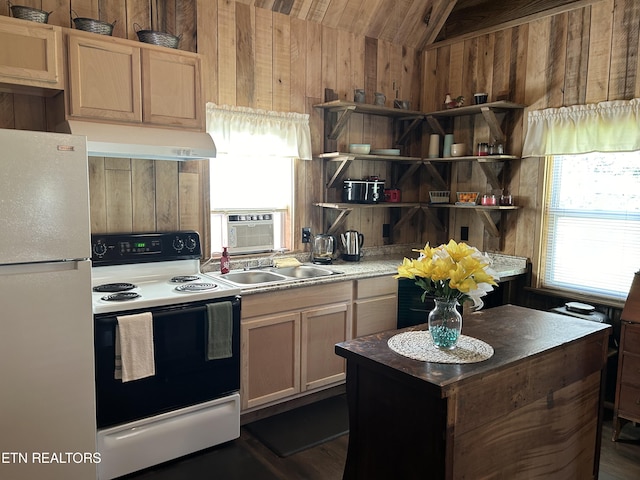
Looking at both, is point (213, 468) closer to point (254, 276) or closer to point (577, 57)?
point (254, 276)

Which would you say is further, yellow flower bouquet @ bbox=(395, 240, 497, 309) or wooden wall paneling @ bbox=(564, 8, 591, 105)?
wooden wall paneling @ bbox=(564, 8, 591, 105)

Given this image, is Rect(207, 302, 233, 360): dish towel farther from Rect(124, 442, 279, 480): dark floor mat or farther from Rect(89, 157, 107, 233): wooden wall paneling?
Rect(89, 157, 107, 233): wooden wall paneling

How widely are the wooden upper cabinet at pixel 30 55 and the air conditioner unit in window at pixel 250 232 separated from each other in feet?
4.60

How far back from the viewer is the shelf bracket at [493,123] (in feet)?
12.4

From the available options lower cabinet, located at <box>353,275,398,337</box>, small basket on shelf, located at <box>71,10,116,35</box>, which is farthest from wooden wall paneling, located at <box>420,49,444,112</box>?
small basket on shelf, located at <box>71,10,116,35</box>

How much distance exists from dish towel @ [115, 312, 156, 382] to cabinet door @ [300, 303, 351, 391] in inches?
40.7

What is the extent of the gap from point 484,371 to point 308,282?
5.38ft

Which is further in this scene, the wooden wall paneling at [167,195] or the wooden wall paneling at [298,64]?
the wooden wall paneling at [298,64]

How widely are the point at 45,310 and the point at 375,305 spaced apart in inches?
83.9

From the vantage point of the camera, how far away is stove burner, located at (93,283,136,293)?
8.82 feet

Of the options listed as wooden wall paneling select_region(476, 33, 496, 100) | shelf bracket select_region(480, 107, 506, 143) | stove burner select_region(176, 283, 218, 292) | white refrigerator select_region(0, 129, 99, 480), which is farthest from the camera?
wooden wall paneling select_region(476, 33, 496, 100)

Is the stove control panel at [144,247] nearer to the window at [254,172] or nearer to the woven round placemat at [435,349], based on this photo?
the window at [254,172]

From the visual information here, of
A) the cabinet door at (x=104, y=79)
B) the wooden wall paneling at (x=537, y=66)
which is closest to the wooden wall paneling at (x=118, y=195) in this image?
the cabinet door at (x=104, y=79)

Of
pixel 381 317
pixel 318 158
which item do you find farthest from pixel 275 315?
pixel 318 158
